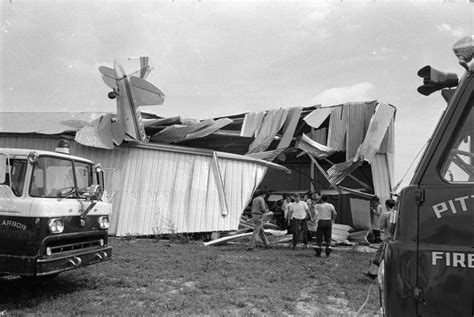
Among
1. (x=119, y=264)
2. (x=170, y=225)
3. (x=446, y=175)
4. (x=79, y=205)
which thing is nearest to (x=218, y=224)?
(x=170, y=225)

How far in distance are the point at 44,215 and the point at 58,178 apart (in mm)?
876

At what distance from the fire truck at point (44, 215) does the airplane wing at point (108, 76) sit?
25.4 feet

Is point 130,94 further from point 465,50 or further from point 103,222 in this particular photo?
point 465,50

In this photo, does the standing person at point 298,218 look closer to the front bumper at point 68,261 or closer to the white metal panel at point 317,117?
the white metal panel at point 317,117

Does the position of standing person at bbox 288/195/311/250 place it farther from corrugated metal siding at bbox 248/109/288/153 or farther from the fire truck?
the fire truck

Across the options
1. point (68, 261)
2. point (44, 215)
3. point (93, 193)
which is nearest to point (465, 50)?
point (44, 215)

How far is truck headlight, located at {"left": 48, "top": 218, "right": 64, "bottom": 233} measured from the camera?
6047 millimetres

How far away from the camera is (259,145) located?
1703cm

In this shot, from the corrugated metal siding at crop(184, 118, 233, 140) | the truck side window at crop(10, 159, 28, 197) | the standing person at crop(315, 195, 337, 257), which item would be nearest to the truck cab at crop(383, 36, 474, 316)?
the truck side window at crop(10, 159, 28, 197)

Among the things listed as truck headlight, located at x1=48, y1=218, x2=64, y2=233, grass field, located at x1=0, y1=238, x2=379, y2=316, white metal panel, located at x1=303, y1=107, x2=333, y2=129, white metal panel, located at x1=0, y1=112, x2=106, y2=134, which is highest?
white metal panel, located at x1=303, y1=107, x2=333, y2=129

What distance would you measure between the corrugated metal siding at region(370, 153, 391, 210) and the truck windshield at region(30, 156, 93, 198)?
1204 cm

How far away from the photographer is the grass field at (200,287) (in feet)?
20.3

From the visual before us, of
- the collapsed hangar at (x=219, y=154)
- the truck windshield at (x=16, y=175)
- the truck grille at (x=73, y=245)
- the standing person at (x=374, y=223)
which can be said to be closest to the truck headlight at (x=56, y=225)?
the truck grille at (x=73, y=245)

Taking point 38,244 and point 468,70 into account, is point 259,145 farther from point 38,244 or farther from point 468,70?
point 468,70
